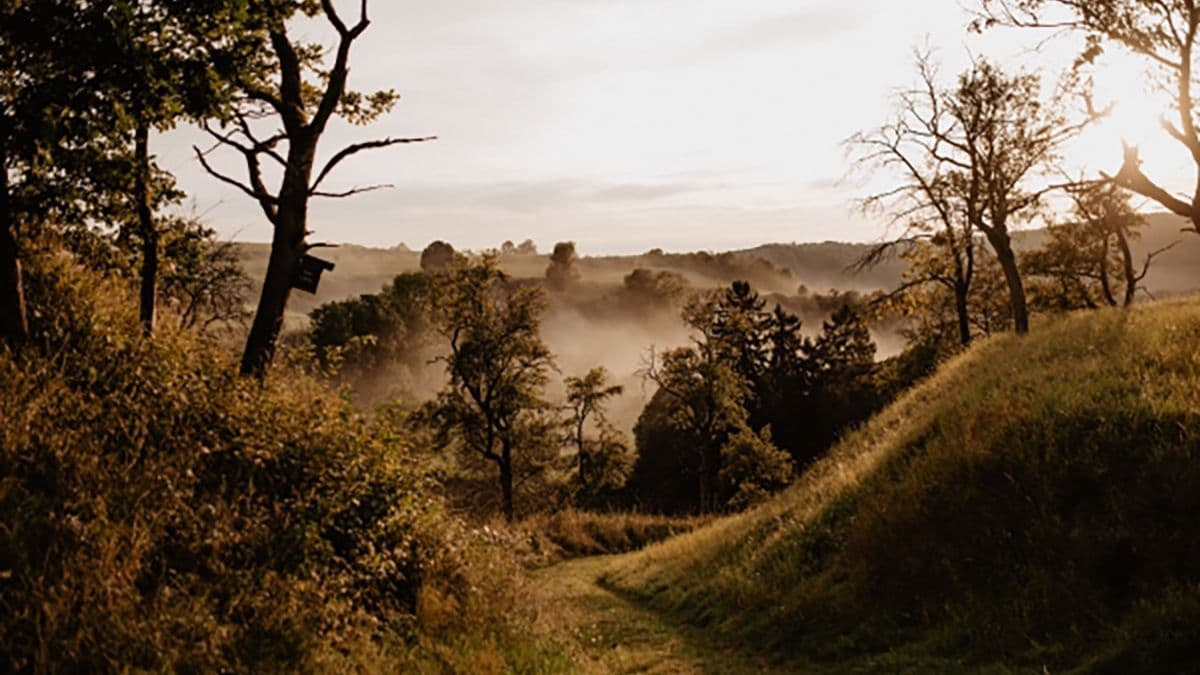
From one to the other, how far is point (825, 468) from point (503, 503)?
2580 centimetres

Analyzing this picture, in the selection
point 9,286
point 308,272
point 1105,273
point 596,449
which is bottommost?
point 596,449

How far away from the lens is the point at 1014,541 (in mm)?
11195

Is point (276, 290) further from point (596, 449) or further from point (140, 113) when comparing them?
point (596, 449)

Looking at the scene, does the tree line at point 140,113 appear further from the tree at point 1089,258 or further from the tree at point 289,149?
the tree at point 1089,258

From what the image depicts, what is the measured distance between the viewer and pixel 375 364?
97.4 metres

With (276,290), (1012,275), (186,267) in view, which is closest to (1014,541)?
(276,290)

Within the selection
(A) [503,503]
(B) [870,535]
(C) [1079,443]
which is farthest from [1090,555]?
(A) [503,503]

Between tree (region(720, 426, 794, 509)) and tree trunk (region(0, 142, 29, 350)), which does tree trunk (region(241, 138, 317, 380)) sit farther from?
tree (region(720, 426, 794, 509))

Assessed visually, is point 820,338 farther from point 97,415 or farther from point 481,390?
point 97,415

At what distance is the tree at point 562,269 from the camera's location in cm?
16038

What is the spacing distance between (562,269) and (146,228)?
15159cm

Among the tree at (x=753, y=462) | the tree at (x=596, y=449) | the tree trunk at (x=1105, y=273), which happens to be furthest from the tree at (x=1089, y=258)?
the tree at (x=596, y=449)

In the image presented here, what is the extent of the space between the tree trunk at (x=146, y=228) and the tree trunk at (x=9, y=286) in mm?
2079

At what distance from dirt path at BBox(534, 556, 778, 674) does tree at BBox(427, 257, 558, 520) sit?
84.8 feet
